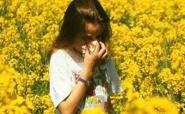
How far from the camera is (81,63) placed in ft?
9.07

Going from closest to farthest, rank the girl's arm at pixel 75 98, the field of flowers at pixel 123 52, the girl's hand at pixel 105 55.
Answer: the girl's arm at pixel 75 98, the girl's hand at pixel 105 55, the field of flowers at pixel 123 52

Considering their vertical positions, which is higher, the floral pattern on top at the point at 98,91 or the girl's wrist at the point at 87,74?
the girl's wrist at the point at 87,74

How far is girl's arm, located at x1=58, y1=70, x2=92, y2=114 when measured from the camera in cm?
256

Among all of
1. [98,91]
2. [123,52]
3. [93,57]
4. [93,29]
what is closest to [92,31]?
[93,29]

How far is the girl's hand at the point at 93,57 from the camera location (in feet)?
8.51

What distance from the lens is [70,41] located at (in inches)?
109

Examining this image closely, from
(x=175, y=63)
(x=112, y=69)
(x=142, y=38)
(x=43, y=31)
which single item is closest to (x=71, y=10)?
(x=112, y=69)

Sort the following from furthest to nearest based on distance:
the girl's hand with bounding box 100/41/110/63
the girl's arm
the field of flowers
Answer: the field of flowers → the girl's hand with bounding box 100/41/110/63 → the girl's arm

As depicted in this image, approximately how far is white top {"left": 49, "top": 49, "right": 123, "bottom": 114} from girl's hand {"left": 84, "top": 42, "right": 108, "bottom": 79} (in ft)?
0.38

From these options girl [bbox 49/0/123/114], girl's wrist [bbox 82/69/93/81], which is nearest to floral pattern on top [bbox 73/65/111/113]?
girl [bbox 49/0/123/114]

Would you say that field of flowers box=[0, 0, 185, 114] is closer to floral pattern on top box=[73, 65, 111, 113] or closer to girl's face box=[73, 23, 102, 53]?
floral pattern on top box=[73, 65, 111, 113]

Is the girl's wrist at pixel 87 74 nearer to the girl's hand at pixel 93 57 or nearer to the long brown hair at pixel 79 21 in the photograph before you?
the girl's hand at pixel 93 57

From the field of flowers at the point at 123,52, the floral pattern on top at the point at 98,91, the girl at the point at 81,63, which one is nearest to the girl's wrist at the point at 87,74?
the girl at the point at 81,63

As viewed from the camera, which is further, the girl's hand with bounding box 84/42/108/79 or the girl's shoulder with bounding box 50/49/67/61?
the girl's shoulder with bounding box 50/49/67/61
